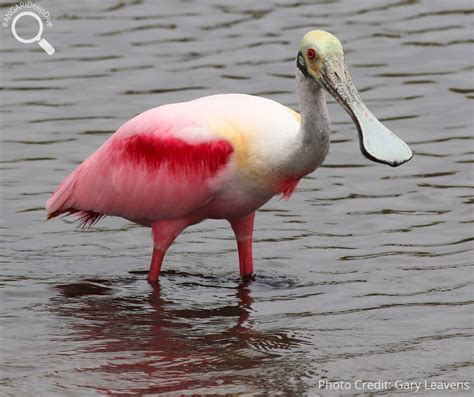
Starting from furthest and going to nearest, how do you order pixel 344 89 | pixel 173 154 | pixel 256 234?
pixel 256 234 < pixel 173 154 < pixel 344 89

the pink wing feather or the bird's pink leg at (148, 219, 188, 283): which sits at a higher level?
the pink wing feather

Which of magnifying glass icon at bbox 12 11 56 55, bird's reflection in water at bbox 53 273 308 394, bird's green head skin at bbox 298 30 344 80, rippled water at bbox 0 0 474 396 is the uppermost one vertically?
bird's green head skin at bbox 298 30 344 80

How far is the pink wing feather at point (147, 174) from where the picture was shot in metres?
11.0

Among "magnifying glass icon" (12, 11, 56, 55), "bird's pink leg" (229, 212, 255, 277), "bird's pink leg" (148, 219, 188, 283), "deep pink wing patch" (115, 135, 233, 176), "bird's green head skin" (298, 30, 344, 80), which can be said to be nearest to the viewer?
"bird's green head skin" (298, 30, 344, 80)

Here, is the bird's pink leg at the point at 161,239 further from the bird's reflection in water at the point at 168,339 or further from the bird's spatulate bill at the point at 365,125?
the bird's spatulate bill at the point at 365,125

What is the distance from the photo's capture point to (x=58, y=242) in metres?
12.4

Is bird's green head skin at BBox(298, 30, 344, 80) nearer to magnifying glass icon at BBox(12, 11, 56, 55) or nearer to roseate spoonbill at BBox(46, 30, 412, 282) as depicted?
roseate spoonbill at BBox(46, 30, 412, 282)

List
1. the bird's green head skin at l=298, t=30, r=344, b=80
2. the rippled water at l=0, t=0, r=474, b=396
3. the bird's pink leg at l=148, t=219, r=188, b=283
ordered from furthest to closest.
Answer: the bird's pink leg at l=148, t=219, r=188, b=283 → the bird's green head skin at l=298, t=30, r=344, b=80 → the rippled water at l=0, t=0, r=474, b=396

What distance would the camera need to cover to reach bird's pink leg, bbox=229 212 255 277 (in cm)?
1152

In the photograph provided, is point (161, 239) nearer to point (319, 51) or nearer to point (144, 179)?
point (144, 179)

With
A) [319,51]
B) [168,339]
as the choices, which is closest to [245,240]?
[168,339]

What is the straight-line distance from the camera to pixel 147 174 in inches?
451

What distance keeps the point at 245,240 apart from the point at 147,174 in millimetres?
813

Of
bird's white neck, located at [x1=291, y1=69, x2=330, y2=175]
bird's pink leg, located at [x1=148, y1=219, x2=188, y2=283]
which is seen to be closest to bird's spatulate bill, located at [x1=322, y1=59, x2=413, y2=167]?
bird's white neck, located at [x1=291, y1=69, x2=330, y2=175]
